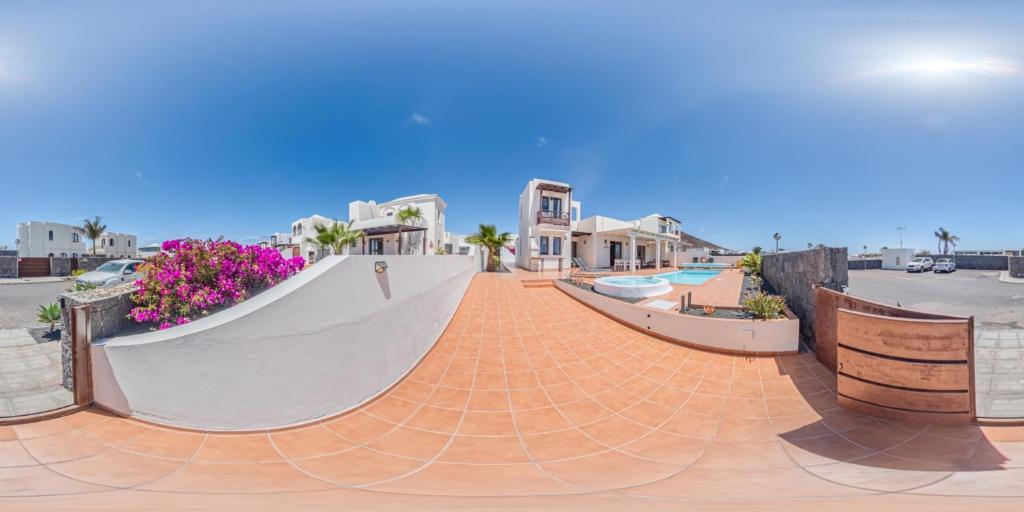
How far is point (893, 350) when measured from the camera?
3.93 m

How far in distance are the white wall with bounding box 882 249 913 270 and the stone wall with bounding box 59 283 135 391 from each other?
43910mm

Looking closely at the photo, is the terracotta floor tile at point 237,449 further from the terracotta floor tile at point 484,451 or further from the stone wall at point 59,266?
the stone wall at point 59,266

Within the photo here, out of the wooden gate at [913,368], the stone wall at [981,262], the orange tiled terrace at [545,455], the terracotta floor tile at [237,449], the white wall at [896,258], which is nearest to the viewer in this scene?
the orange tiled terrace at [545,455]

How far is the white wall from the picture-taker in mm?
27906

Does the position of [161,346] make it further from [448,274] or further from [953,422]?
[953,422]

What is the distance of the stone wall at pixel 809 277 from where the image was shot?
20.5 ft

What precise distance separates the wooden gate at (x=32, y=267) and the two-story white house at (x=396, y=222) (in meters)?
16.4

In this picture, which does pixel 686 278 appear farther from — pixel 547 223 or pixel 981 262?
pixel 981 262

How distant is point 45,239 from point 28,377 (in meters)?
45.6

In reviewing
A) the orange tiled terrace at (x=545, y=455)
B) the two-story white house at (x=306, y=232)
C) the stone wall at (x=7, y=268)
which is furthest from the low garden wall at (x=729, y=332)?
the stone wall at (x=7, y=268)

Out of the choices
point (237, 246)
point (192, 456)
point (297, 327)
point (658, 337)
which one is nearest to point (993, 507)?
point (658, 337)

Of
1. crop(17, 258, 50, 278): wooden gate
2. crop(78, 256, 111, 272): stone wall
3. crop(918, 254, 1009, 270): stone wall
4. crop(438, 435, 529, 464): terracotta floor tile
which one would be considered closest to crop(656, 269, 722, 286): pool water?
crop(438, 435, 529, 464): terracotta floor tile

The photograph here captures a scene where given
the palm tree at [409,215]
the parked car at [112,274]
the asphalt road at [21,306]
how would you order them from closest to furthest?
the asphalt road at [21,306], the parked car at [112,274], the palm tree at [409,215]

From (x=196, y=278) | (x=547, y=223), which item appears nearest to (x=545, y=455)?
(x=196, y=278)
